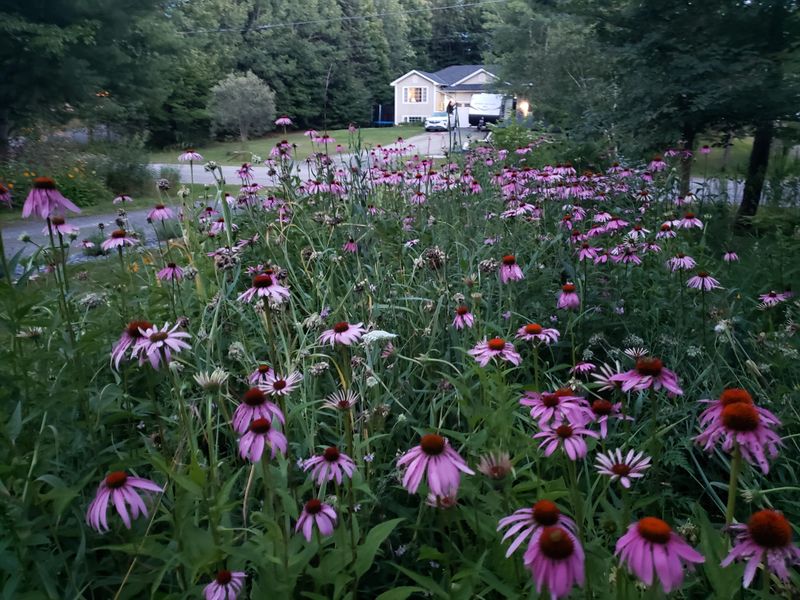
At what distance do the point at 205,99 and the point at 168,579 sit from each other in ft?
95.3

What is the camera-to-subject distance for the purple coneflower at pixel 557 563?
0.70 metres

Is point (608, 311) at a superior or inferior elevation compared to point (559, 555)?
inferior

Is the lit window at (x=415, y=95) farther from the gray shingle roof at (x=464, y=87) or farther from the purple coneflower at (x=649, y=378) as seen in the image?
the purple coneflower at (x=649, y=378)

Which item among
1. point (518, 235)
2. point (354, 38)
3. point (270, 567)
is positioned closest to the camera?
point (270, 567)

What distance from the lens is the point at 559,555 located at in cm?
71

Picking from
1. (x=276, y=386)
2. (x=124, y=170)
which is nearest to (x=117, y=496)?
(x=276, y=386)

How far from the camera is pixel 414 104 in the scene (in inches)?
1663

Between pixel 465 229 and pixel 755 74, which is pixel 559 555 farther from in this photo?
pixel 755 74

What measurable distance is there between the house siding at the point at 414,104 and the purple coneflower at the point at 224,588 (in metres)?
42.1

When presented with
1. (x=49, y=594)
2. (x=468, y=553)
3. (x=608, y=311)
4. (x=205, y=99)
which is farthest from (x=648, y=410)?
(x=205, y=99)

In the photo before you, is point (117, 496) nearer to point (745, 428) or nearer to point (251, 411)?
point (251, 411)

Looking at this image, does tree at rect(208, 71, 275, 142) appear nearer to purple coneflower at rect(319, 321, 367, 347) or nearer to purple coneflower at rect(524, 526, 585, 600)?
purple coneflower at rect(319, 321, 367, 347)

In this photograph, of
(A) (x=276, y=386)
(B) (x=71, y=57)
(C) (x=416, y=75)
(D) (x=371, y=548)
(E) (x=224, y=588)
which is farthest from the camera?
(C) (x=416, y=75)

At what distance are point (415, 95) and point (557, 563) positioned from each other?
44050mm
